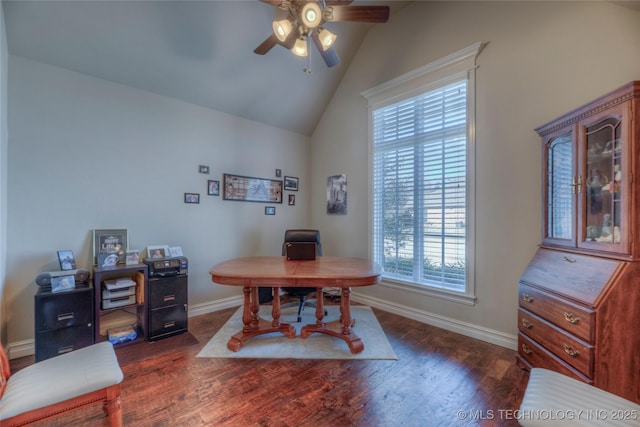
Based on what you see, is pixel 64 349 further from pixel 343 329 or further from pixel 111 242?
pixel 343 329

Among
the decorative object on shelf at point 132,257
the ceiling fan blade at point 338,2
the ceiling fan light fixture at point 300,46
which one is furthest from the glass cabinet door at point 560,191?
the decorative object on shelf at point 132,257

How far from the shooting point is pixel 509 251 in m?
2.36

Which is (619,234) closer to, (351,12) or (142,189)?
(351,12)

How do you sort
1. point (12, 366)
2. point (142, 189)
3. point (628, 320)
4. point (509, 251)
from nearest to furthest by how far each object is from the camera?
1. point (628, 320)
2. point (12, 366)
3. point (509, 251)
4. point (142, 189)

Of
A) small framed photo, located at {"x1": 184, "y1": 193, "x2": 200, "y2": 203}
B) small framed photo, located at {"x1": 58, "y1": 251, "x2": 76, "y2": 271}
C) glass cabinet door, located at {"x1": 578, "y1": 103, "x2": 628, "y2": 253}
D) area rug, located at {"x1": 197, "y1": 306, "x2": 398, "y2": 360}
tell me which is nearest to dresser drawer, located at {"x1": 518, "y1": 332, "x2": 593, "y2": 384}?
glass cabinet door, located at {"x1": 578, "y1": 103, "x2": 628, "y2": 253}

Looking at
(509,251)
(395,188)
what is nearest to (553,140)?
(509,251)

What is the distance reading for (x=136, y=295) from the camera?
8.44ft

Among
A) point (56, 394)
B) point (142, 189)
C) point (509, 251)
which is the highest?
point (142, 189)

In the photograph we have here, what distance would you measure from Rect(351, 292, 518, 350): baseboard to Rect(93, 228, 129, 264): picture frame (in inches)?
118

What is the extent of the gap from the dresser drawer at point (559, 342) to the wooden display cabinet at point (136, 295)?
11.2ft

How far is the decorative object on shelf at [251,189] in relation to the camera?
137 inches

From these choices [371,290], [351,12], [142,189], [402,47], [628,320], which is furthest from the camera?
[371,290]

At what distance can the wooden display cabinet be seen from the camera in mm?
2244

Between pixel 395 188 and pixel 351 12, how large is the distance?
1.97 m
